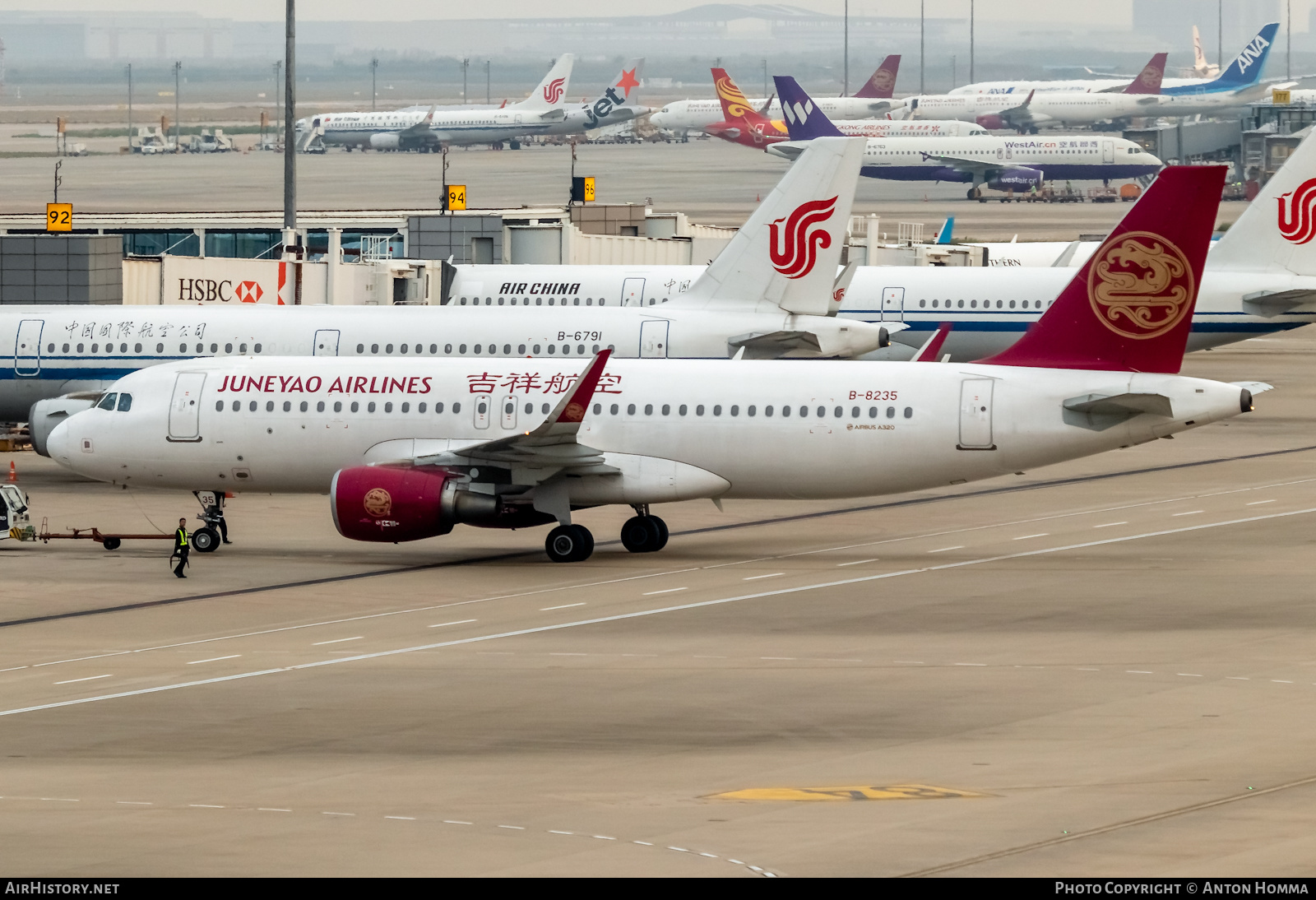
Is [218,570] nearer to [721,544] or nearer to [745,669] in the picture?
[721,544]

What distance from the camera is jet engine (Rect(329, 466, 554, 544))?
123 feet

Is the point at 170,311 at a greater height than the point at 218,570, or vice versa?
the point at 170,311

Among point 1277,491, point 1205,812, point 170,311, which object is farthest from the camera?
point 170,311

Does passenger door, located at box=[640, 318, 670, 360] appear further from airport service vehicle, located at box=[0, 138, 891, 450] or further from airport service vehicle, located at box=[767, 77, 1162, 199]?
airport service vehicle, located at box=[767, 77, 1162, 199]

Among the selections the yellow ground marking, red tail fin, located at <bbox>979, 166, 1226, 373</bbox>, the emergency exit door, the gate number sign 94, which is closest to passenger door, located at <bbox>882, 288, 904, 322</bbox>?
the gate number sign 94

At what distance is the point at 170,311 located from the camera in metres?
51.6

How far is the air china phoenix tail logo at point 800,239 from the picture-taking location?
51219mm

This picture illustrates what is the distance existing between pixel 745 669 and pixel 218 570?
1343cm

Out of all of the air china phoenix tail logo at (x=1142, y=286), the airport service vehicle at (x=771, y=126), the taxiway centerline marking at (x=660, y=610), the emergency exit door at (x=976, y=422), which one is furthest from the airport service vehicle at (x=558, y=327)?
the airport service vehicle at (x=771, y=126)

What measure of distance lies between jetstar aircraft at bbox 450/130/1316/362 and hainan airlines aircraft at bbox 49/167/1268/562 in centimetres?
2355

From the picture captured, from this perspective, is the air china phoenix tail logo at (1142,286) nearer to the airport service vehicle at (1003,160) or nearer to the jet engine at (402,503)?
the jet engine at (402,503)

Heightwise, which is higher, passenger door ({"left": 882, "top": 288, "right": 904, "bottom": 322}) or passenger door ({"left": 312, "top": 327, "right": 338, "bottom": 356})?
passenger door ({"left": 882, "top": 288, "right": 904, "bottom": 322})

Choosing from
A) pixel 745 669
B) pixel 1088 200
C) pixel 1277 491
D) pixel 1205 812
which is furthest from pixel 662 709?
pixel 1088 200

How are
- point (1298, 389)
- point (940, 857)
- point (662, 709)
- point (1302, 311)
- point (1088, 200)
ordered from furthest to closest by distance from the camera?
point (1088, 200)
point (1298, 389)
point (1302, 311)
point (662, 709)
point (940, 857)
